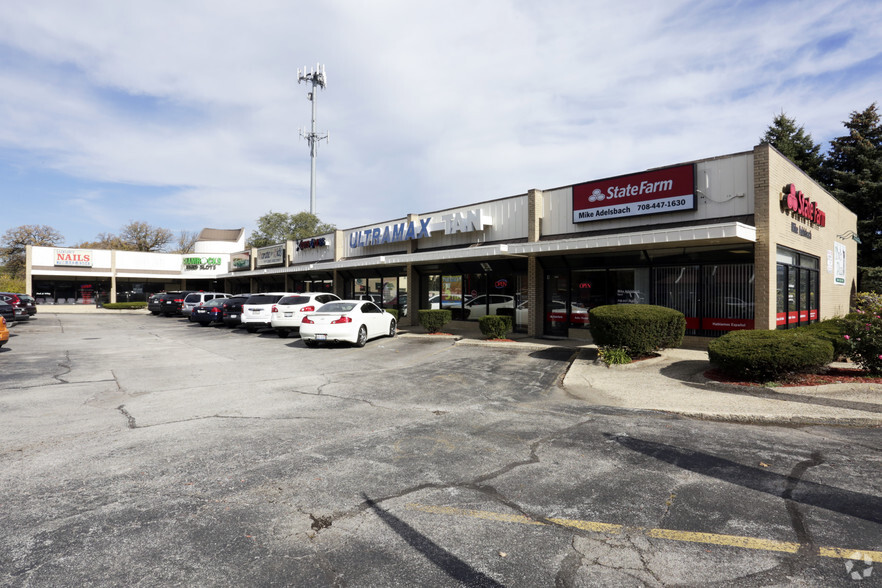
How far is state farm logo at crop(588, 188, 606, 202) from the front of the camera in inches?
616

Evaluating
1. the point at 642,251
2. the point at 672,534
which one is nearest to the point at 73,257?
the point at 642,251

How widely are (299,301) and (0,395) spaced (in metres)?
10.7

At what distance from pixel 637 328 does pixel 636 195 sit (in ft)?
19.6

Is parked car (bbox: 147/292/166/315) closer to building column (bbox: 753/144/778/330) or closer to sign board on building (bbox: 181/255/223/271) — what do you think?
sign board on building (bbox: 181/255/223/271)

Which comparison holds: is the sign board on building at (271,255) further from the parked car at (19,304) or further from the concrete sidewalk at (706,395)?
the concrete sidewalk at (706,395)

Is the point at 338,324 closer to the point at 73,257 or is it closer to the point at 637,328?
the point at 637,328

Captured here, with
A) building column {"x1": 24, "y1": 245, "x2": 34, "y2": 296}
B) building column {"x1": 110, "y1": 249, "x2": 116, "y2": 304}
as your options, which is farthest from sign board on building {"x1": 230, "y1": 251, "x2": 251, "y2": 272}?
building column {"x1": 24, "y1": 245, "x2": 34, "y2": 296}

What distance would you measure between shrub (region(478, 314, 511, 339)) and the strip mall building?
1.84 m

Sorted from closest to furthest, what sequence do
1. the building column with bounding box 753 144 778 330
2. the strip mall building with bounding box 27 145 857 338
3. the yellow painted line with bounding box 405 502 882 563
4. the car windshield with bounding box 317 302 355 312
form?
the yellow painted line with bounding box 405 502 882 563 < the building column with bounding box 753 144 778 330 < the strip mall building with bounding box 27 145 857 338 < the car windshield with bounding box 317 302 355 312

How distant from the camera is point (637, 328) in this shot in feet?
35.0

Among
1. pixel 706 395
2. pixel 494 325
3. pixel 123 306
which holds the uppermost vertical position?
pixel 494 325

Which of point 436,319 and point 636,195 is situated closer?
point 636,195

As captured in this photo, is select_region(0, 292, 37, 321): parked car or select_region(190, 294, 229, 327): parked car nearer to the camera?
select_region(190, 294, 229, 327): parked car

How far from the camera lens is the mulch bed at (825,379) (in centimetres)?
827
